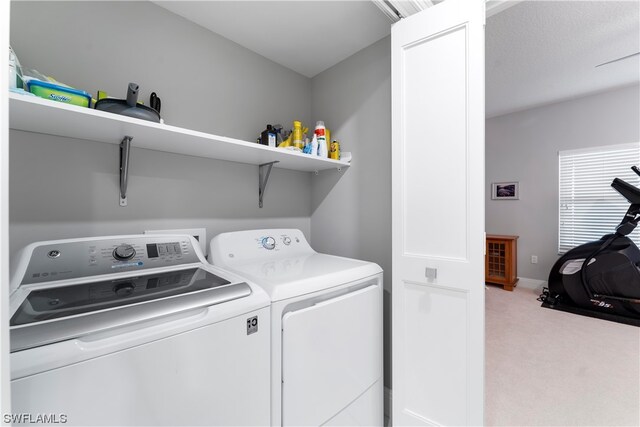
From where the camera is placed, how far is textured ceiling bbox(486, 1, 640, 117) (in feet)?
6.53

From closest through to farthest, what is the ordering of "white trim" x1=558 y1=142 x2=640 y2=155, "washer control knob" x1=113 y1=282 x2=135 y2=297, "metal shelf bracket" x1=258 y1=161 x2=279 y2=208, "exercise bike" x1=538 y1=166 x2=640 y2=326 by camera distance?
"washer control knob" x1=113 y1=282 x2=135 y2=297 → "metal shelf bracket" x1=258 y1=161 x2=279 y2=208 → "exercise bike" x1=538 y1=166 x2=640 y2=326 → "white trim" x1=558 y1=142 x2=640 y2=155

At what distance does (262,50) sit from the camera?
1894mm

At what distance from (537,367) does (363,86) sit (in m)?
2.67

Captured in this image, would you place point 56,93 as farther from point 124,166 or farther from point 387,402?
point 387,402

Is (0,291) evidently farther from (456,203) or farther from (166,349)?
(456,203)

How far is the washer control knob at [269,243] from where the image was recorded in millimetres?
1625

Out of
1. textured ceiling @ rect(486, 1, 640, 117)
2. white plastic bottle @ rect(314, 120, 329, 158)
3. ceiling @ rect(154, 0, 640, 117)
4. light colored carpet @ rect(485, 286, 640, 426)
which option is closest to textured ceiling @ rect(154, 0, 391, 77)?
ceiling @ rect(154, 0, 640, 117)

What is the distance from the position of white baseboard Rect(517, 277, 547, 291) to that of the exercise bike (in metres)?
0.76

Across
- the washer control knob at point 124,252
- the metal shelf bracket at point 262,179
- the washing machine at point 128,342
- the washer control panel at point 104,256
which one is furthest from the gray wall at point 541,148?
the washer control knob at point 124,252

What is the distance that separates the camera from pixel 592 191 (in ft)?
12.1

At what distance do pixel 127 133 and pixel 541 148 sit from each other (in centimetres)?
531

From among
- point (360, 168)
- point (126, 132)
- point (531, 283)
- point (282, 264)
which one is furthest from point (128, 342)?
point (531, 283)

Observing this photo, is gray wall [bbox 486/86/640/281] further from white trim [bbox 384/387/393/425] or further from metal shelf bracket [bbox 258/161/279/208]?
metal shelf bracket [bbox 258/161/279/208]

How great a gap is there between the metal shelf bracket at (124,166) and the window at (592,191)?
210 inches
